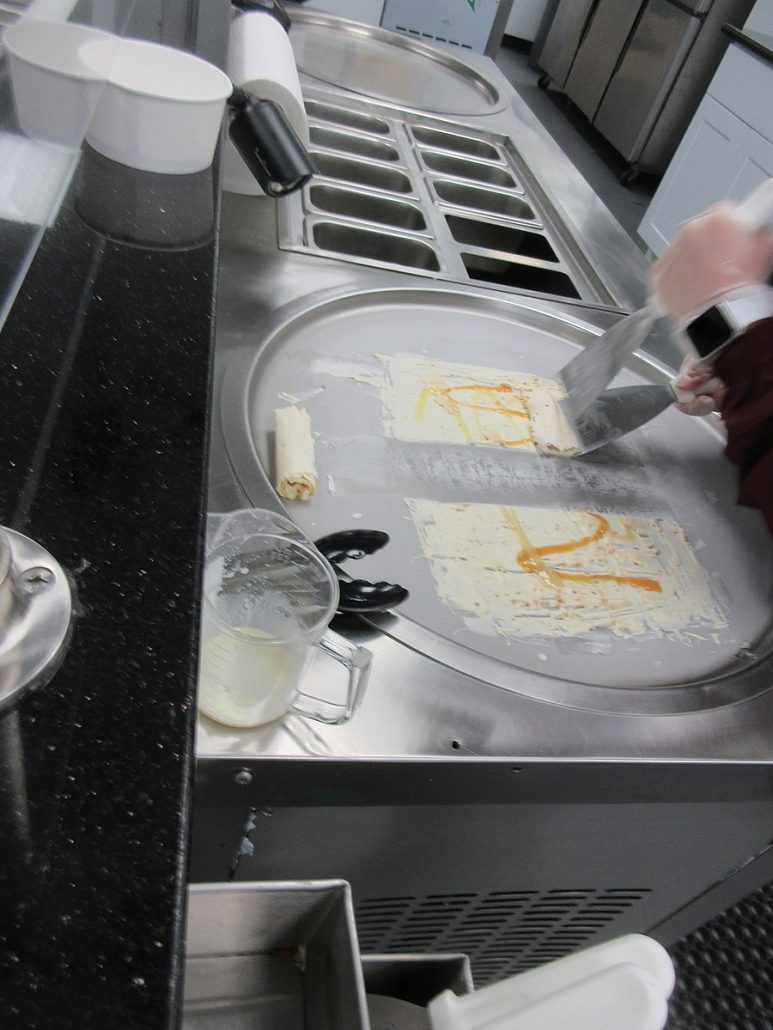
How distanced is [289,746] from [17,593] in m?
0.28

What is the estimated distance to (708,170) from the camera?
3379mm

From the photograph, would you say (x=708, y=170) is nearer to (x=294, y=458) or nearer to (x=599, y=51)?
(x=599, y=51)

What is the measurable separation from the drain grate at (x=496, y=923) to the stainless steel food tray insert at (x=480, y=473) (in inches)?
12.1

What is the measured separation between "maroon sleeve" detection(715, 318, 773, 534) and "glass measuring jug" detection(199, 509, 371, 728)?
61 cm

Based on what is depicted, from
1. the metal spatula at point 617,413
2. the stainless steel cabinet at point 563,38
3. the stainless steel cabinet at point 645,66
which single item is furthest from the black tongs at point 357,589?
the stainless steel cabinet at point 563,38

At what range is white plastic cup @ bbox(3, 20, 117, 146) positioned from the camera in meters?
0.44

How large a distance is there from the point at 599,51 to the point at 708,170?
2.21 meters

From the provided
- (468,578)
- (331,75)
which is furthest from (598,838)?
(331,75)

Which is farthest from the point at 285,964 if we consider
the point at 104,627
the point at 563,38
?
the point at 563,38

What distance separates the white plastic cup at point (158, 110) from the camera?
0.76 m

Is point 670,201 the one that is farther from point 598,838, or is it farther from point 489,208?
point 598,838

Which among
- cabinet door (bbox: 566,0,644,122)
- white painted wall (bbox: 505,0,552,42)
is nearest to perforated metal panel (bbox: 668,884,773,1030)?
cabinet door (bbox: 566,0,644,122)

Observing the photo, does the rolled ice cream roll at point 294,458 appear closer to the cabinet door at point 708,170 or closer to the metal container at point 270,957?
the metal container at point 270,957

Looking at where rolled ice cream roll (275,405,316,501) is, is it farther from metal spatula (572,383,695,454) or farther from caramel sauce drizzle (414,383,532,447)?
metal spatula (572,383,695,454)
